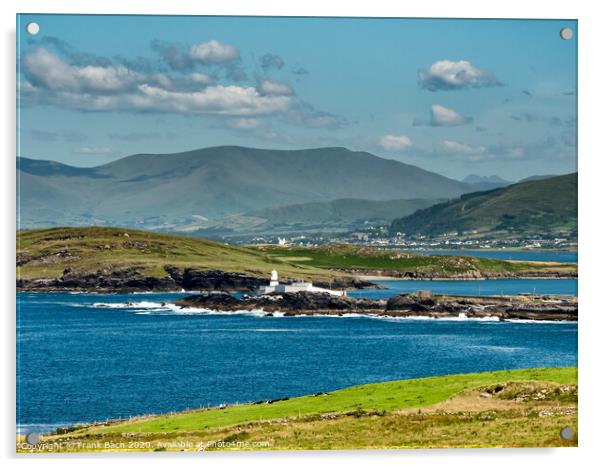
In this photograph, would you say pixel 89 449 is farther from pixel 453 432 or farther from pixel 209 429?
pixel 453 432

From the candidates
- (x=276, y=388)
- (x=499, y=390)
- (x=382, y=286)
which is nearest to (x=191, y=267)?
(x=382, y=286)

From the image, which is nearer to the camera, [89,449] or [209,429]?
[89,449]

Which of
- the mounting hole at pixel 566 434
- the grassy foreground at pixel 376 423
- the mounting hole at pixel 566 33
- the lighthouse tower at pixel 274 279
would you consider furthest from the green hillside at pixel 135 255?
the mounting hole at pixel 566 434

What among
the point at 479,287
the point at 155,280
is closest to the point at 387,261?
the point at 479,287

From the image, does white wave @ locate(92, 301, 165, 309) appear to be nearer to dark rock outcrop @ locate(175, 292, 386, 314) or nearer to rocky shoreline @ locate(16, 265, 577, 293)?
dark rock outcrop @ locate(175, 292, 386, 314)

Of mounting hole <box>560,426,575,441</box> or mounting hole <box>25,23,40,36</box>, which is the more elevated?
mounting hole <box>25,23,40,36</box>

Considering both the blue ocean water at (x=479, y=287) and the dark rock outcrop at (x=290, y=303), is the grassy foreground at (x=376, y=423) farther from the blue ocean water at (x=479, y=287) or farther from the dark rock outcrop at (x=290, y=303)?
the blue ocean water at (x=479, y=287)

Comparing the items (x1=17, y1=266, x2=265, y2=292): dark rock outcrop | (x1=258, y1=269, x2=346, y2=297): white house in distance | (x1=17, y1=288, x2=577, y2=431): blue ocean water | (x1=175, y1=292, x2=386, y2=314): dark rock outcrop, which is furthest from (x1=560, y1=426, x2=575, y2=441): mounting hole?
(x1=17, y1=266, x2=265, y2=292): dark rock outcrop
